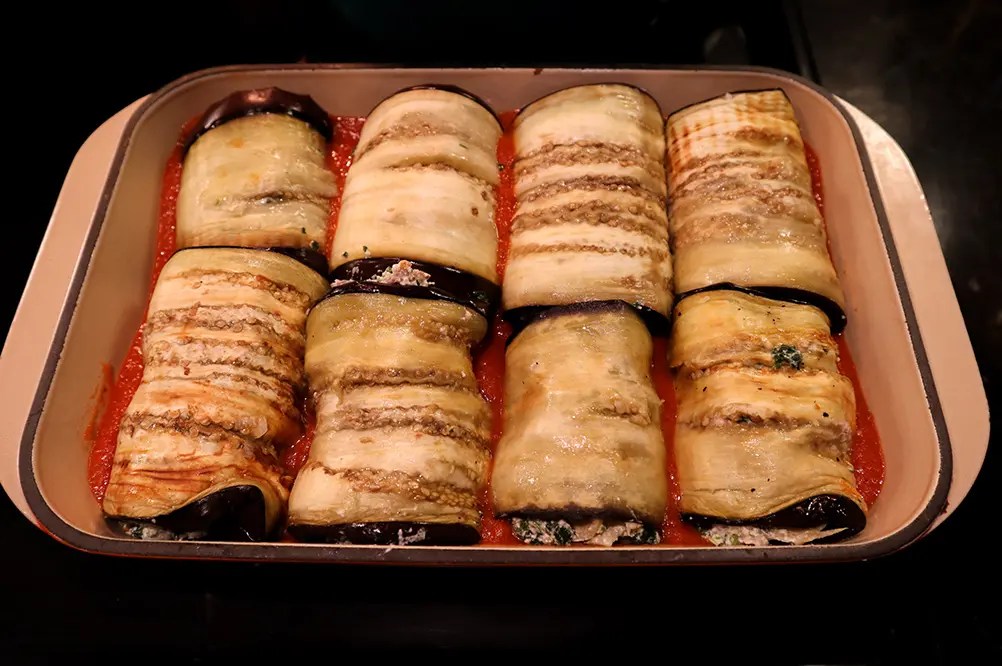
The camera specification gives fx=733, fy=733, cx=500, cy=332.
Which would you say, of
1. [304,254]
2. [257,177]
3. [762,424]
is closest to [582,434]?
[762,424]

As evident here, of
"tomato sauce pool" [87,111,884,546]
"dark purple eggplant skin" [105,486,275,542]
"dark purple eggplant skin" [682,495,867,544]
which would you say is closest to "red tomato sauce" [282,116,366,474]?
"tomato sauce pool" [87,111,884,546]

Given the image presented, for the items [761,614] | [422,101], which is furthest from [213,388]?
[761,614]

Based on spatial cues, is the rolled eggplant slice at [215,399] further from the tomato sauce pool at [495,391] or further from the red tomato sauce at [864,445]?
the red tomato sauce at [864,445]

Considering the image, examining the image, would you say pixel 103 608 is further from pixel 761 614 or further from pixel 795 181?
pixel 795 181

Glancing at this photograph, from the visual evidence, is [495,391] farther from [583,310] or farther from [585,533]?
[585,533]

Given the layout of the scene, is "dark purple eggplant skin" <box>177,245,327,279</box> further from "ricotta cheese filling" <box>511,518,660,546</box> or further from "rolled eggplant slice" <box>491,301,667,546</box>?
"ricotta cheese filling" <box>511,518,660,546</box>

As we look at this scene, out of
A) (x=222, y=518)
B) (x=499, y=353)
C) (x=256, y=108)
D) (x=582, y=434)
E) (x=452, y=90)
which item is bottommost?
(x=222, y=518)
